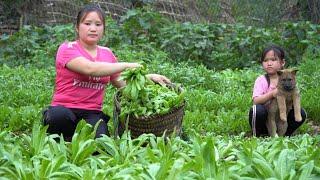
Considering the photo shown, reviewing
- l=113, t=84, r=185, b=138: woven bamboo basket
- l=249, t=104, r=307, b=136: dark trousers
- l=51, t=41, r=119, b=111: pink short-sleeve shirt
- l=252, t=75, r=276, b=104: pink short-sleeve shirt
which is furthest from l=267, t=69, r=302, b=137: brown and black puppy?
l=51, t=41, r=119, b=111: pink short-sleeve shirt

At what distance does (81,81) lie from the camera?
199 inches

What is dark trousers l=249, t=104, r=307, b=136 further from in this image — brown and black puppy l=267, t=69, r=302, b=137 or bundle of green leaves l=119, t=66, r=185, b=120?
bundle of green leaves l=119, t=66, r=185, b=120

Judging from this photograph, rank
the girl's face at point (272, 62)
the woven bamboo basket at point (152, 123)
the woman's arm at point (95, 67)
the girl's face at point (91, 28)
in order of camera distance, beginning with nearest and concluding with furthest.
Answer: the woven bamboo basket at point (152, 123), the woman's arm at point (95, 67), the girl's face at point (91, 28), the girl's face at point (272, 62)

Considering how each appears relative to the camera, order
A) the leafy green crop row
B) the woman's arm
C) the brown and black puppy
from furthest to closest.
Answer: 1. the brown and black puppy
2. the woman's arm
3. the leafy green crop row

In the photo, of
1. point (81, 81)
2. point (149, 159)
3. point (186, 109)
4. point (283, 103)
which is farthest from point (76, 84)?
point (186, 109)

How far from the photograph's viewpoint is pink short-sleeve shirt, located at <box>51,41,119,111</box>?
5.02 m

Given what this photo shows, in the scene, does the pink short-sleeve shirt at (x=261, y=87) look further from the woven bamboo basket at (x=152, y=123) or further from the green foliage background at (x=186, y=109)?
the woven bamboo basket at (x=152, y=123)

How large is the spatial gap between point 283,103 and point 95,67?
234cm

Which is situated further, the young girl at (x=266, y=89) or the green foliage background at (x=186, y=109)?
the young girl at (x=266, y=89)

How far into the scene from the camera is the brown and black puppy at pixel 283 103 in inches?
245

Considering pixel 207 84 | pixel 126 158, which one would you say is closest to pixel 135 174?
pixel 126 158

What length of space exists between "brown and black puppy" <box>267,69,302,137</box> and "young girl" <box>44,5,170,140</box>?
5.42 ft

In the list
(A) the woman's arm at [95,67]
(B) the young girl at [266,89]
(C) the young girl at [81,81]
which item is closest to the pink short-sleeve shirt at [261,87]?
(B) the young girl at [266,89]

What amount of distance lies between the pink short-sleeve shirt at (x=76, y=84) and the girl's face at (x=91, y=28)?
0.33 ft
